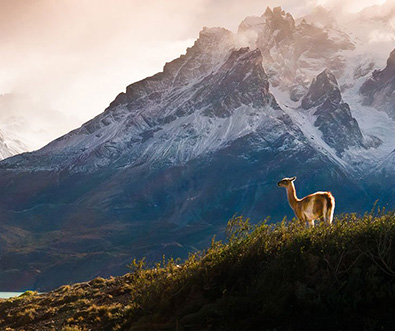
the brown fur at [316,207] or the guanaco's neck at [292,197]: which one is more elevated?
the guanaco's neck at [292,197]

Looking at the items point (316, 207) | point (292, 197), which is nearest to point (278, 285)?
point (316, 207)

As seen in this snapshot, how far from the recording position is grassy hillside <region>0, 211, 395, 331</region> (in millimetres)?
16781

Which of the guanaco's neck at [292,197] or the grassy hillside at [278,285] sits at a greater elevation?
the guanaco's neck at [292,197]

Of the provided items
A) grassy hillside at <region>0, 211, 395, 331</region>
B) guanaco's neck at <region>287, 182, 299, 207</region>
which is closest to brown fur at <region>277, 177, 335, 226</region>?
guanaco's neck at <region>287, 182, 299, 207</region>

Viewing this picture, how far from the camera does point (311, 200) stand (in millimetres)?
25625

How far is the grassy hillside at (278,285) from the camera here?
1678cm

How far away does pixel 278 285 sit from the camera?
717 inches

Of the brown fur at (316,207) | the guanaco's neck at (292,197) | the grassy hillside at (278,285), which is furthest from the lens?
the guanaco's neck at (292,197)

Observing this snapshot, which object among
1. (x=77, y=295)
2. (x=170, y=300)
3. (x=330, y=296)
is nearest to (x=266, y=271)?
(x=330, y=296)

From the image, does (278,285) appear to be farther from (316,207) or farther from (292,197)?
(292,197)

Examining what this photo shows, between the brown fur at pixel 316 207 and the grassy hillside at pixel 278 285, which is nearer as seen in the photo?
the grassy hillside at pixel 278 285

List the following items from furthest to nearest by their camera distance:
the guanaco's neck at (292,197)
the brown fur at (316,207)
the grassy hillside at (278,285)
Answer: the guanaco's neck at (292,197)
the brown fur at (316,207)
the grassy hillside at (278,285)

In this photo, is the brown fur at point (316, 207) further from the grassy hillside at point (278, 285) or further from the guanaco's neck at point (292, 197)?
the grassy hillside at point (278, 285)

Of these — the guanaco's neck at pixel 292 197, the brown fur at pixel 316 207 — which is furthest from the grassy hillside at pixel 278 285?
the guanaco's neck at pixel 292 197
